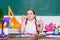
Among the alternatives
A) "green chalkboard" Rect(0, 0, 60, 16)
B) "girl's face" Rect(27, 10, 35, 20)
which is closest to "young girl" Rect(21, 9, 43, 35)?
"girl's face" Rect(27, 10, 35, 20)

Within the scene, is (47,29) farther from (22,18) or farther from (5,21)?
(5,21)

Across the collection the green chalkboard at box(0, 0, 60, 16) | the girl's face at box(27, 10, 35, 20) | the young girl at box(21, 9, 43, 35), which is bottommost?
the young girl at box(21, 9, 43, 35)

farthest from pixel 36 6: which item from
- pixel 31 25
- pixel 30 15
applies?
pixel 31 25

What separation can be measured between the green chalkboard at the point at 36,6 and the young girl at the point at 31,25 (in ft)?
0.37

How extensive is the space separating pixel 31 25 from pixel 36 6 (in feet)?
1.03

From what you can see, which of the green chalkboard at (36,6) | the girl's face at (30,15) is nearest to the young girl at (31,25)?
the girl's face at (30,15)

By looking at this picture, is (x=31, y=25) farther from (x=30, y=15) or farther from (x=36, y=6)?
(x=36, y=6)

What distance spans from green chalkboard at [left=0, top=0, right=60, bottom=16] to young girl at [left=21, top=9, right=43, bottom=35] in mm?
112

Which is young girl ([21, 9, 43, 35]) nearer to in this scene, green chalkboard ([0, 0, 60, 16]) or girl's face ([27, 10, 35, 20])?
girl's face ([27, 10, 35, 20])

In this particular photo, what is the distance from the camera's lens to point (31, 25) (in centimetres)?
223

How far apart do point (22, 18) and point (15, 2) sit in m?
0.25

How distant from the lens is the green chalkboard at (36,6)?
94.3 inches

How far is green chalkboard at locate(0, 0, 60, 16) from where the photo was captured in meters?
2.39

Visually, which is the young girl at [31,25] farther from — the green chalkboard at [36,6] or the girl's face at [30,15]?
the green chalkboard at [36,6]
